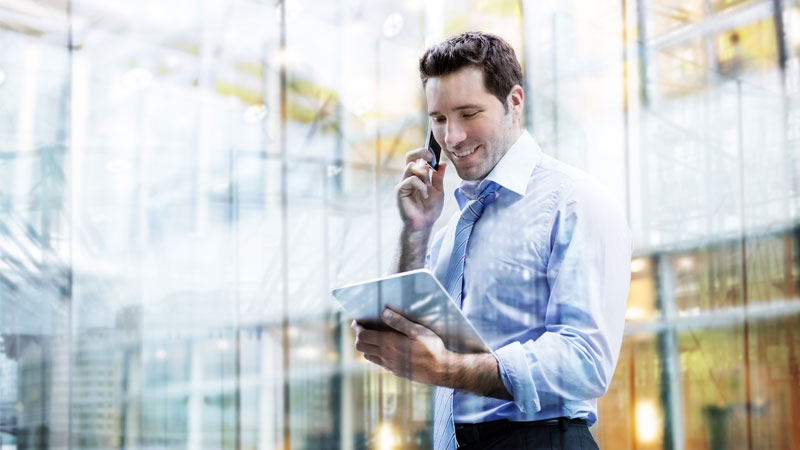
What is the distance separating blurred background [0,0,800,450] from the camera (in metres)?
2.11

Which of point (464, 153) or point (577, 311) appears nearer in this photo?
point (577, 311)

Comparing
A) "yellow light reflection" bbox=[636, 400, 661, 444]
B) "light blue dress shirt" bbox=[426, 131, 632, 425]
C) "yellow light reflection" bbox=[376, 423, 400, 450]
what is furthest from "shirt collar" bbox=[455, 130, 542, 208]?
"yellow light reflection" bbox=[636, 400, 661, 444]

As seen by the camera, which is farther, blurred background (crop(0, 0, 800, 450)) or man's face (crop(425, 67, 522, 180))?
blurred background (crop(0, 0, 800, 450))

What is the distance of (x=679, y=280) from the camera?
3.23 m

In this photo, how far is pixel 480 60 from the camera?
3.59ft

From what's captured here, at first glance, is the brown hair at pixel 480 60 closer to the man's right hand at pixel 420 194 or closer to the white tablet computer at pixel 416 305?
the man's right hand at pixel 420 194

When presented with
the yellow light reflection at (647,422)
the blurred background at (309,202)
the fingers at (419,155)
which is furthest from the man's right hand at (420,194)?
the yellow light reflection at (647,422)

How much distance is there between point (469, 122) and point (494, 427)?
43 centimetres

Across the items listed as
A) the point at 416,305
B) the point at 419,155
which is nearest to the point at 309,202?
the point at 419,155

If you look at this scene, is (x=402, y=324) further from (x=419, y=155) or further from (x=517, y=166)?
(x=419, y=155)

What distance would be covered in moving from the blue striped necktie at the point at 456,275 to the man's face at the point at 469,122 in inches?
1.3

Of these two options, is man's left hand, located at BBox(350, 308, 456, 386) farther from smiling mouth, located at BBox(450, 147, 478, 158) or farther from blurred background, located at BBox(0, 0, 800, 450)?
blurred background, located at BBox(0, 0, 800, 450)

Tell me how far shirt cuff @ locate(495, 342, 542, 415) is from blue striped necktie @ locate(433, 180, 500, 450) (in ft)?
0.48

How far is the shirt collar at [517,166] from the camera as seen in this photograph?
3.53ft
